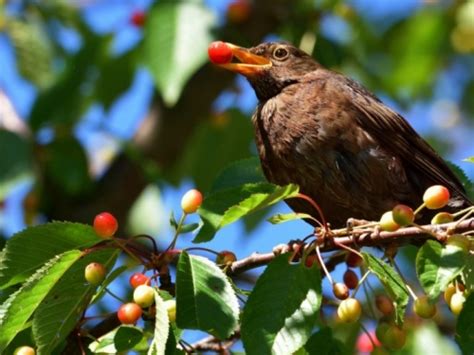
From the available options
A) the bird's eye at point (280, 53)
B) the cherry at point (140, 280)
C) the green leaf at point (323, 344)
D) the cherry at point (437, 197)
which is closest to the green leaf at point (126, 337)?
the cherry at point (140, 280)

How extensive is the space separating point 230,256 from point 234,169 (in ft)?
3.04

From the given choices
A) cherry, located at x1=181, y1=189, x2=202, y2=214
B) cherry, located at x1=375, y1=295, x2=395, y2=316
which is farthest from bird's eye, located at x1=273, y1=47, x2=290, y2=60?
cherry, located at x1=181, y1=189, x2=202, y2=214

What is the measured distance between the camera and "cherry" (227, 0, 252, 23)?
635 centimetres

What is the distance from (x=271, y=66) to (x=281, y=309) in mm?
2318

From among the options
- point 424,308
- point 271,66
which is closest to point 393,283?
point 424,308

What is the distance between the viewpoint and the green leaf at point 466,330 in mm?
2740

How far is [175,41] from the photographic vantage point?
216 inches

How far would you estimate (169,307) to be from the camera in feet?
9.82

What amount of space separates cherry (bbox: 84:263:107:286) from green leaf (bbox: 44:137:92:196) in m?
2.95

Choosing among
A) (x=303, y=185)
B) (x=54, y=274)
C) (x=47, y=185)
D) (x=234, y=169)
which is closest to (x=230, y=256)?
(x=54, y=274)

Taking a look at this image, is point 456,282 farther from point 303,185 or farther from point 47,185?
point 47,185

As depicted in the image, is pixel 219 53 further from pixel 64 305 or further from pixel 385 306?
pixel 64 305

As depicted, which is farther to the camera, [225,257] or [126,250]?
[225,257]

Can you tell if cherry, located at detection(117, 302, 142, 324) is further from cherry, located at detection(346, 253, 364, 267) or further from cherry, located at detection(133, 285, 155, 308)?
cherry, located at detection(346, 253, 364, 267)
